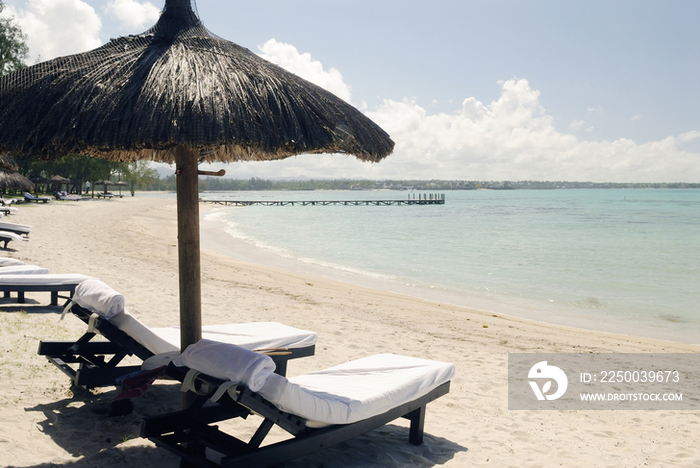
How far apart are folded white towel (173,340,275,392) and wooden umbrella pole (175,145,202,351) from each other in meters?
0.52

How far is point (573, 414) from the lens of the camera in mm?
4355

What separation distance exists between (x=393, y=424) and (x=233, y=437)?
1.52 m

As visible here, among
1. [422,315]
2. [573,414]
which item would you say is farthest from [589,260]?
[573,414]

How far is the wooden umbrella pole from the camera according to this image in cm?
300

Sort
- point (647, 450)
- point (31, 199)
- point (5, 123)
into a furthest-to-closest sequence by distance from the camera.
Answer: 1. point (31, 199)
2. point (647, 450)
3. point (5, 123)

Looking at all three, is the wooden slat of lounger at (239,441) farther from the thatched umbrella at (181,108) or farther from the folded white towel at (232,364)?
the thatched umbrella at (181,108)

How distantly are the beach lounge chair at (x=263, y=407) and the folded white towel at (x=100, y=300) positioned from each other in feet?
3.34

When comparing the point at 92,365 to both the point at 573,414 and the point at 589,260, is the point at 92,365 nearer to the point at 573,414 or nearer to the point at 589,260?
the point at 573,414

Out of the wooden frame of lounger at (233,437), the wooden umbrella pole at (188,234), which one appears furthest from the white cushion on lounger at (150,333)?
the wooden frame of lounger at (233,437)

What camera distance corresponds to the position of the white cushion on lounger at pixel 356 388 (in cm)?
244

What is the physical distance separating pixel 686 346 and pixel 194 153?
8.31 metres

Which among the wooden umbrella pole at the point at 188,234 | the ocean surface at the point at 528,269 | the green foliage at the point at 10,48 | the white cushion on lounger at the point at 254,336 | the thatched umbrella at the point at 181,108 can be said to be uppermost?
the green foliage at the point at 10,48

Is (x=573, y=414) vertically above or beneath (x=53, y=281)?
beneath

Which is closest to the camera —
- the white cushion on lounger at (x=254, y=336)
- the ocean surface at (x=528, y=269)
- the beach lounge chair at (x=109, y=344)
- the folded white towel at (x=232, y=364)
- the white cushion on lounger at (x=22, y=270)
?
the folded white towel at (x=232, y=364)
